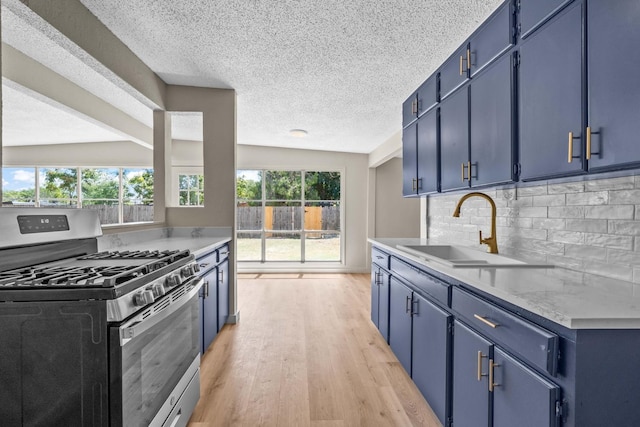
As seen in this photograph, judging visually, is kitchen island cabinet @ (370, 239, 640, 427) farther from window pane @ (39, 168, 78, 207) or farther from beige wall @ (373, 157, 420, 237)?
window pane @ (39, 168, 78, 207)

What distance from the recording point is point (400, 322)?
8.41ft

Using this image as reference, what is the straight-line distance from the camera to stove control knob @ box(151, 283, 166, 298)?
57.0 inches

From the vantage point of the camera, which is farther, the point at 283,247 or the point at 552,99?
the point at 283,247

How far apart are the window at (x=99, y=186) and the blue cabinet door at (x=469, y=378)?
20.3 feet

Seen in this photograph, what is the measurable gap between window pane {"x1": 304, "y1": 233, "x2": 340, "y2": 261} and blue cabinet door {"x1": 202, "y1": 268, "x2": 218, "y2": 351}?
11.9 ft

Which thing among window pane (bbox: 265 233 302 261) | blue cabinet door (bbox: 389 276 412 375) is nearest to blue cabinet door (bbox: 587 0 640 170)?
blue cabinet door (bbox: 389 276 412 375)

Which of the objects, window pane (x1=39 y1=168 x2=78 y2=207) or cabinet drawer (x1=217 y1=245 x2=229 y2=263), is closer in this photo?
cabinet drawer (x1=217 y1=245 x2=229 y2=263)

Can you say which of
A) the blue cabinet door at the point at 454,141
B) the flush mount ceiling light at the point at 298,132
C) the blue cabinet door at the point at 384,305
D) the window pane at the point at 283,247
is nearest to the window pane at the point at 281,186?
the window pane at the point at 283,247

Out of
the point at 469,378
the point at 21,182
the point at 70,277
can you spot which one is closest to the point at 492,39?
the point at 469,378

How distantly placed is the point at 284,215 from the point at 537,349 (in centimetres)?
577

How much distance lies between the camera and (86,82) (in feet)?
11.4

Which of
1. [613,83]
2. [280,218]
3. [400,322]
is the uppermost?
[613,83]

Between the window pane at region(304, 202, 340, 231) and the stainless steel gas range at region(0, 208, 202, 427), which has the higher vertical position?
the window pane at region(304, 202, 340, 231)

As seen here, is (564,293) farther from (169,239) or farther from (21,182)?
(21,182)
